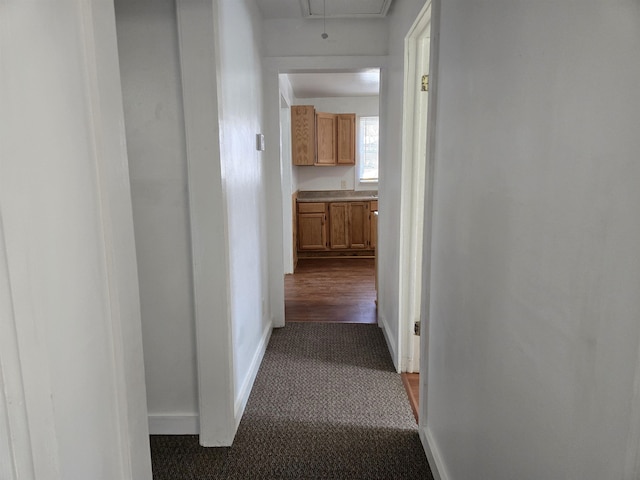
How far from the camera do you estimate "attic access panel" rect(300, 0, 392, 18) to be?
2.99 meters

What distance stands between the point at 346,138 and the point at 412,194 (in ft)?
13.2

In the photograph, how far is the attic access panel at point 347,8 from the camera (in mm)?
2992

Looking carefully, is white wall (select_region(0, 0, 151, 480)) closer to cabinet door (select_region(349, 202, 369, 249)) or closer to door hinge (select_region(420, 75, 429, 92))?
door hinge (select_region(420, 75, 429, 92))

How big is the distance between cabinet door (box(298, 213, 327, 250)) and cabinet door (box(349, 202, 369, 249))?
0.39 meters

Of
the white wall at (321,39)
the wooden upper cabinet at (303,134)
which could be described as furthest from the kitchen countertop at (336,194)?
the white wall at (321,39)

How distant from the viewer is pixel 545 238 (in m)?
0.90

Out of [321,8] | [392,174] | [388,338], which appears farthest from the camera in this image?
[388,338]

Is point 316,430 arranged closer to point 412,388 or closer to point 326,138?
point 412,388

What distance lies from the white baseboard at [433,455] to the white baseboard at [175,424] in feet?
3.56

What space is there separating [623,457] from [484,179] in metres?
0.78

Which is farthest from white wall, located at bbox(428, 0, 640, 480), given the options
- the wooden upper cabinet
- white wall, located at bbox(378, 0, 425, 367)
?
the wooden upper cabinet

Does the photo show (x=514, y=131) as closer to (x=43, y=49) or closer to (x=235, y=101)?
Result: (x=43, y=49)

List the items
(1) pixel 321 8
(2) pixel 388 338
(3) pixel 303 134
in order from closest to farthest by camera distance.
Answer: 1. (1) pixel 321 8
2. (2) pixel 388 338
3. (3) pixel 303 134

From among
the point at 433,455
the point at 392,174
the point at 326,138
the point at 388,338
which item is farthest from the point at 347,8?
the point at 326,138
